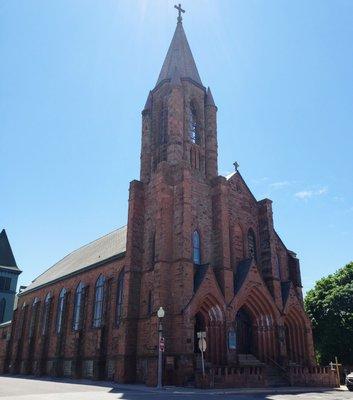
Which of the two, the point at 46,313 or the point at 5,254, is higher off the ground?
the point at 5,254

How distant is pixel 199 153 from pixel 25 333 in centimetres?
2739

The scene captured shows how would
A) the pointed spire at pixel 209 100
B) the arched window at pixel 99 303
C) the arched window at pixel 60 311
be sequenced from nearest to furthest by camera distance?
the arched window at pixel 99 303
the pointed spire at pixel 209 100
the arched window at pixel 60 311

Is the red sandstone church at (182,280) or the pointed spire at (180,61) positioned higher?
the pointed spire at (180,61)

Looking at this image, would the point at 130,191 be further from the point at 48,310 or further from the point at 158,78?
the point at 48,310

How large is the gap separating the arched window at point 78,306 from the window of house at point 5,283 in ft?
95.6

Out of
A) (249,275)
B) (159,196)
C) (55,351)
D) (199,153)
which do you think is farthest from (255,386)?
(55,351)

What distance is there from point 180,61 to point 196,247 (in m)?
17.9

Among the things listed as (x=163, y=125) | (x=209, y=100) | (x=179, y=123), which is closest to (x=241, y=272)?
(x=179, y=123)

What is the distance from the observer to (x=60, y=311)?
122ft

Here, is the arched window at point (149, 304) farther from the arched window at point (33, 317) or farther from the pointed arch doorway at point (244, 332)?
the arched window at point (33, 317)

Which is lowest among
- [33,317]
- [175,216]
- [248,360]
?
[248,360]

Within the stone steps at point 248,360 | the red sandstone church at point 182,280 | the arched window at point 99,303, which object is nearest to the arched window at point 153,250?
the red sandstone church at point 182,280

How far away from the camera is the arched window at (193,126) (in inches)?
1283

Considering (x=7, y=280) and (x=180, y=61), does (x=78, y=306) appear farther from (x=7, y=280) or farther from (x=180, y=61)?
(x=7, y=280)
